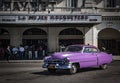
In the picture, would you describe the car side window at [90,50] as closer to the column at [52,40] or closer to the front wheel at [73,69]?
the front wheel at [73,69]

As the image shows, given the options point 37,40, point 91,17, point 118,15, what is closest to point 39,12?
point 37,40

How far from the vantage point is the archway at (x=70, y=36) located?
37969 mm

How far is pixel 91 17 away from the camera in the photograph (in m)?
33.2

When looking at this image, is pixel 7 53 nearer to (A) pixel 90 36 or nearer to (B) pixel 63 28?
(B) pixel 63 28

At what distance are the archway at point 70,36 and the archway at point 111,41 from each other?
2.75 meters

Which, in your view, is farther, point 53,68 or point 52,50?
point 52,50

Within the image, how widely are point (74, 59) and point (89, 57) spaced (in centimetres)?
143

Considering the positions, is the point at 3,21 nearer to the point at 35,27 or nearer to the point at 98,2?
the point at 35,27

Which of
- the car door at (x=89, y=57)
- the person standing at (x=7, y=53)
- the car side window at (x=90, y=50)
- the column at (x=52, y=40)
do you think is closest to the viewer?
the car door at (x=89, y=57)

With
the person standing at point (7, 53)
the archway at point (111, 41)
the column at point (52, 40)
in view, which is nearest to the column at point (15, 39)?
the column at point (52, 40)

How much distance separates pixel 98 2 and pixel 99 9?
89cm

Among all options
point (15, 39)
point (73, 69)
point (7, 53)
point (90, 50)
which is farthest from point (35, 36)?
point (73, 69)

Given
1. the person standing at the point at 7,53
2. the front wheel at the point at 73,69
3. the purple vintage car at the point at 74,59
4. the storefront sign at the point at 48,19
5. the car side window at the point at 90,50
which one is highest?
the storefront sign at the point at 48,19

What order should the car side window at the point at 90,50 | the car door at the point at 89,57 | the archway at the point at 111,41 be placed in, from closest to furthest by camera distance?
the car door at the point at 89,57
the car side window at the point at 90,50
the archway at the point at 111,41
